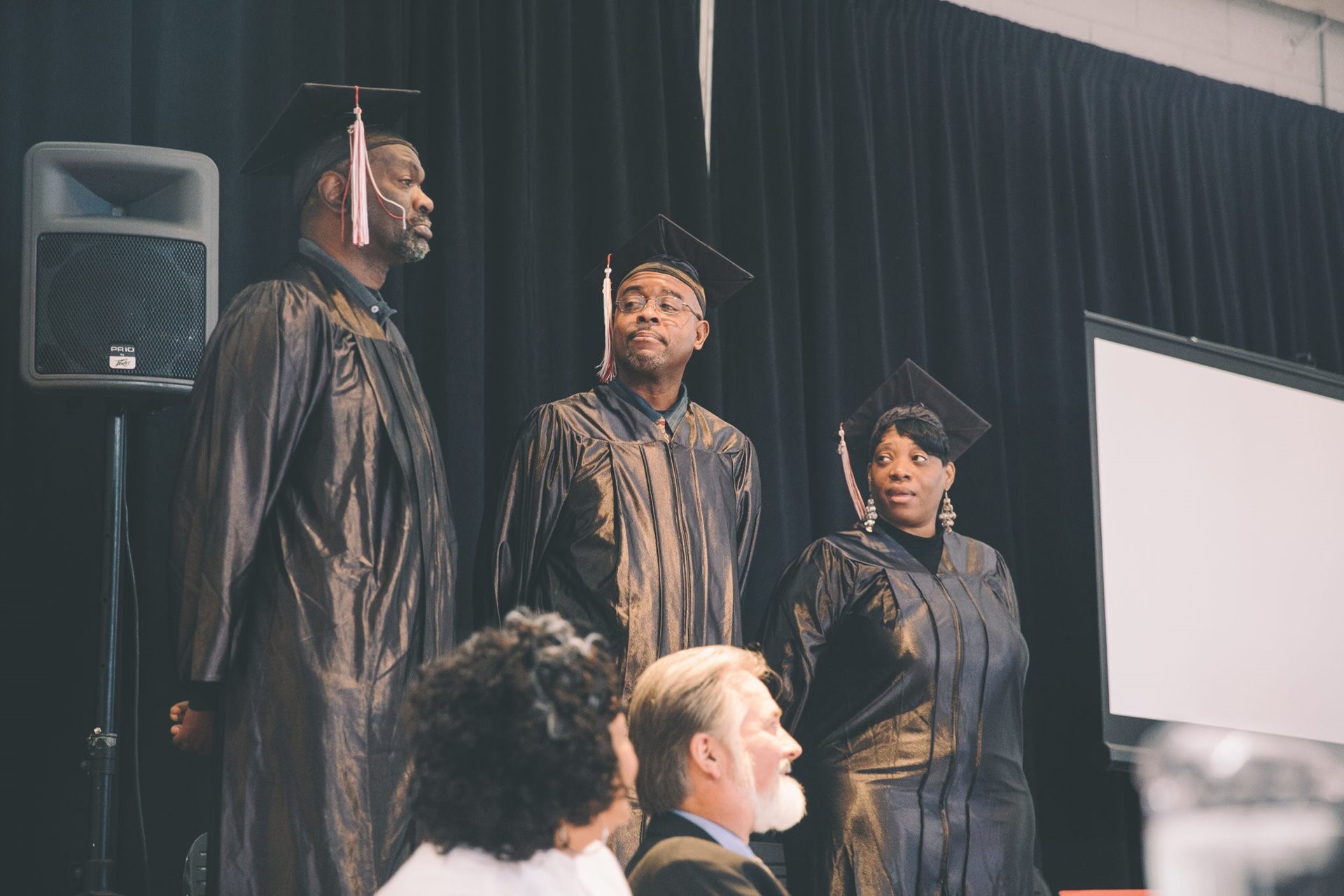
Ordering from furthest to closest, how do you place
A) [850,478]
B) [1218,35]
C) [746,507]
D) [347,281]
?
[1218,35]
[850,478]
[746,507]
[347,281]

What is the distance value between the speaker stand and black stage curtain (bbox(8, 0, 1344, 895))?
168 mm

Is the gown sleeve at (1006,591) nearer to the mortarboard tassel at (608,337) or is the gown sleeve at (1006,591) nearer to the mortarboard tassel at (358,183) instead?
the mortarboard tassel at (608,337)

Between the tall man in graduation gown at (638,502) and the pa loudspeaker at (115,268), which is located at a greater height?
the pa loudspeaker at (115,268)

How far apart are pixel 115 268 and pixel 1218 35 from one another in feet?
14.6

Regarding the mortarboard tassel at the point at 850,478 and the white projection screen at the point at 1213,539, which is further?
the white projection screen at the point at 1213,539

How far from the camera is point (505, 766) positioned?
1.59 metres

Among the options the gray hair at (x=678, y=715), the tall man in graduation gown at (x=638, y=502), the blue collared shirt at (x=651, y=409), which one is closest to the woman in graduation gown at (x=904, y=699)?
the tall man in graduation gown at (x=638, y=502)

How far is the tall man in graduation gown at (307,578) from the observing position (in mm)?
2486

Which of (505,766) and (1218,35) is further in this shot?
(1218,35)

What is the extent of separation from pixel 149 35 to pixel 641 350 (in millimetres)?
1439

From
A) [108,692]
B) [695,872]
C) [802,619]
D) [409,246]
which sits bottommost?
[695,872]

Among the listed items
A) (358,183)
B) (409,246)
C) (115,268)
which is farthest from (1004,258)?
(115,268)

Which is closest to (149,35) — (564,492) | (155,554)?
(155,554)

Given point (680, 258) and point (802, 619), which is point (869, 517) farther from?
point (680, 258)
